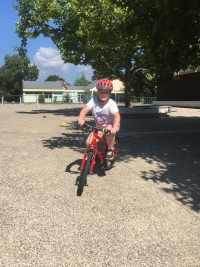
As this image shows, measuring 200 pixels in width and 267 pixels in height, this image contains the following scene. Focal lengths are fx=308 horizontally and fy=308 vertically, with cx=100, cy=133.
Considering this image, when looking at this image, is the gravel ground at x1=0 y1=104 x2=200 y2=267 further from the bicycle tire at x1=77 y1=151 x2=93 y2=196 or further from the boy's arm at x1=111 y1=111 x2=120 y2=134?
the boy's arm at x1=111 y1=111 x2=120 y2=134

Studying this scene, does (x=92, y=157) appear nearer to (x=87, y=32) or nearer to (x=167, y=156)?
(x=167, y=156)

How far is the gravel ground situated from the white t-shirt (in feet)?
3.32

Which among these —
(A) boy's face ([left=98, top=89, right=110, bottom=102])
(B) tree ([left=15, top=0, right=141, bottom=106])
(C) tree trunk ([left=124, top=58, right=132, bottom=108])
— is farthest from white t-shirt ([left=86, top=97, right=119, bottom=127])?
(C) tree trunk ([left=124, top=58, right=132, bottom=108])

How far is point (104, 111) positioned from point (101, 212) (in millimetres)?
1945

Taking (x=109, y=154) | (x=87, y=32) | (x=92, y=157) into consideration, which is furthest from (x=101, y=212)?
(x=87, y=32)

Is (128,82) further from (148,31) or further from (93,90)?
(93,90)

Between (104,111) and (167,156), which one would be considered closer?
(104,111)

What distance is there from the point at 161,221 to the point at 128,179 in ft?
5.72

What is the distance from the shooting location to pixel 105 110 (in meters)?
5.34

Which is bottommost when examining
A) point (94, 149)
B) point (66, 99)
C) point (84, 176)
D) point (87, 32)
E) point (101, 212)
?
point (101, 212)

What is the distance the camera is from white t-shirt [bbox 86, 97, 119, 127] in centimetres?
530

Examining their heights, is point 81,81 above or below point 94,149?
above

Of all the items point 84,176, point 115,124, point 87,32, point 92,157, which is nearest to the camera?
point 84,176

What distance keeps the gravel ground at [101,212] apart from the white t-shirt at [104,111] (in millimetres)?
1011
